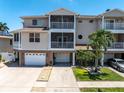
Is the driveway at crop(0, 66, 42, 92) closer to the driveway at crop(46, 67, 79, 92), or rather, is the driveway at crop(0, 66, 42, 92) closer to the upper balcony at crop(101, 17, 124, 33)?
the driveway at crop(46, 67, 79, 92)

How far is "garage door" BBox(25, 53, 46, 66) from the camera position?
3634cm

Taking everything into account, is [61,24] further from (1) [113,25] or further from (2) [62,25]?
(1) [113,25]

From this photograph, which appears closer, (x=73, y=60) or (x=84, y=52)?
(x=84, y=52)

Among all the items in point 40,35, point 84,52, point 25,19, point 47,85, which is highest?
point 25,19

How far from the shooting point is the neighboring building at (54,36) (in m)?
36.0

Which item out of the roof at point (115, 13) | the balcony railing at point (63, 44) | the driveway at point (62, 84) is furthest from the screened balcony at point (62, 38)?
the driveway at point (62, 84)

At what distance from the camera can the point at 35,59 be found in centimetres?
3650

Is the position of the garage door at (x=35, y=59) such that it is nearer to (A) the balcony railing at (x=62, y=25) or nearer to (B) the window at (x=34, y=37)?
(B) the window at (x=34, y=37)

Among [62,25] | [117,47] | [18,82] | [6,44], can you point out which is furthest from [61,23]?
[6,44]

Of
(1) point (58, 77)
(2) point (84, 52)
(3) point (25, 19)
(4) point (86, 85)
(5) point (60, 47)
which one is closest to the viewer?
(4) point (86, 85)

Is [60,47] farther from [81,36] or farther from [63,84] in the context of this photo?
[63,84]

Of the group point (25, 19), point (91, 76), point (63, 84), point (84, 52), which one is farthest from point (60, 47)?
point (63, 84)

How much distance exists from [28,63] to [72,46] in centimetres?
716

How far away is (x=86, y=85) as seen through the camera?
862 inches
